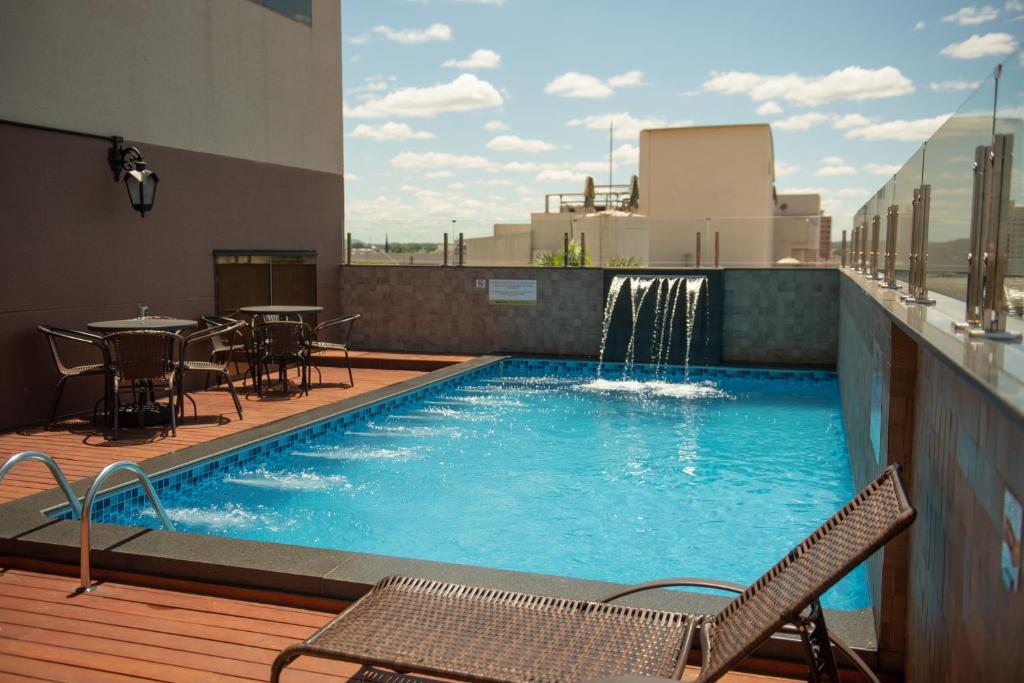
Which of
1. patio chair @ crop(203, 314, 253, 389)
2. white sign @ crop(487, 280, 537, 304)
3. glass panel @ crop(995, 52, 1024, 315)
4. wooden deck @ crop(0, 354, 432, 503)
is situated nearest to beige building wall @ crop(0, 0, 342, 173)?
patio chair @ crop(203, 314, 253, 389)

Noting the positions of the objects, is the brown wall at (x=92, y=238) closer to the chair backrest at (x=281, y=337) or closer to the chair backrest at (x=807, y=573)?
the chair backrest at (x=281, y=337)

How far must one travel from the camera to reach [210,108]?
973 cm

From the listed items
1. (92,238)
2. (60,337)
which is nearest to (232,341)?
(92,238)

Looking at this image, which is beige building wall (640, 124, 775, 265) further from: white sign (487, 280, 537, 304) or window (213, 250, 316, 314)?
window (213, 250, 316, 314)

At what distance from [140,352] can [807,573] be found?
19.8 feet

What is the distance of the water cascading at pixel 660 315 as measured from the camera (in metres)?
12.5

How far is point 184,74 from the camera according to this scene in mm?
9266

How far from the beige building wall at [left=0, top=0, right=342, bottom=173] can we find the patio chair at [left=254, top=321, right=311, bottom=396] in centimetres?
229

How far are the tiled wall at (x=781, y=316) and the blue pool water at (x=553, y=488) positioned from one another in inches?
91.8

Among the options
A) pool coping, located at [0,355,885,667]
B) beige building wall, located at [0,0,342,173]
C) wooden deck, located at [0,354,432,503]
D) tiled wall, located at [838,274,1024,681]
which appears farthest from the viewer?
beige building wall, located at [0,0,342,173]

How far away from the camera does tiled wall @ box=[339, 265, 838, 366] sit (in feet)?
40.1

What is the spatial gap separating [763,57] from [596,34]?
4.56 meters

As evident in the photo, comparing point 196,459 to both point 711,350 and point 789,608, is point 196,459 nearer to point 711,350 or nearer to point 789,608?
point 789,608

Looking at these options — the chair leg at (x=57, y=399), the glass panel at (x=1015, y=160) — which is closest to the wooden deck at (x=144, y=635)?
the glass panel at (x=1015, y=160)
